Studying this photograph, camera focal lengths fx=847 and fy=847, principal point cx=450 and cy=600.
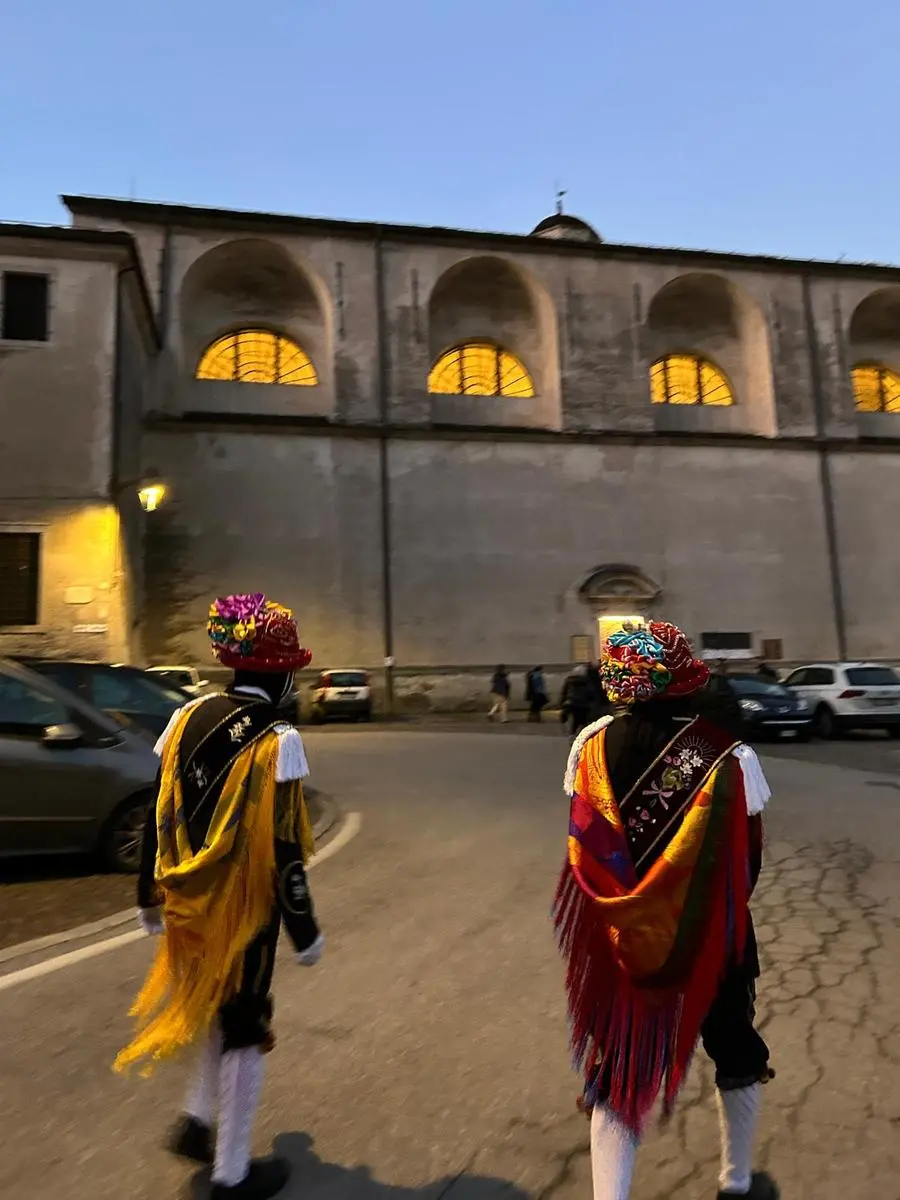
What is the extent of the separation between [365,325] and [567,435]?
7.07m

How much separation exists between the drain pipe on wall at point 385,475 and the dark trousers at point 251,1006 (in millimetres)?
21549

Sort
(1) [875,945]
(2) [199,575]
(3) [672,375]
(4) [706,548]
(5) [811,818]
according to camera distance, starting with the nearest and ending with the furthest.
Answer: (1) [875,945]
(5) [811,818]
(2) [199,575]
(4) [706,548]
(3) [672,375]

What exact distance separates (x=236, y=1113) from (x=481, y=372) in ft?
88.6

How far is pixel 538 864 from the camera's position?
252 inches

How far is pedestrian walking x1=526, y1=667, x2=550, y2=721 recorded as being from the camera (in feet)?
74.0

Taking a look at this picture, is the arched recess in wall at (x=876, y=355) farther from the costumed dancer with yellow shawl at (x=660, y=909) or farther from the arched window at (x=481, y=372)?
A: the costumed dancer with yellow shawl at (x=660, y=909)

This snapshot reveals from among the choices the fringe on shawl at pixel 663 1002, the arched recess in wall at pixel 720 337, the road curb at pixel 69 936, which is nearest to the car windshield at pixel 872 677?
the arched recess in wall at pixel 720 337

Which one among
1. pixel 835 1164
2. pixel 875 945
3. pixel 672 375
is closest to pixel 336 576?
pixel 672 375

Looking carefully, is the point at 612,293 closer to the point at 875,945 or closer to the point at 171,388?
the point at 171,388

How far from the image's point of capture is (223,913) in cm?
254

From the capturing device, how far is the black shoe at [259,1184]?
2.39 metres

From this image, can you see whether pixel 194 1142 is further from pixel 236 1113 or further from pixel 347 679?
pixel 347 679

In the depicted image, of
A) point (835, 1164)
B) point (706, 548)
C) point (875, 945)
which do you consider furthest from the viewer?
point (706, 548)

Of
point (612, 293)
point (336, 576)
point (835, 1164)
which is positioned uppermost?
point (612, 293)
